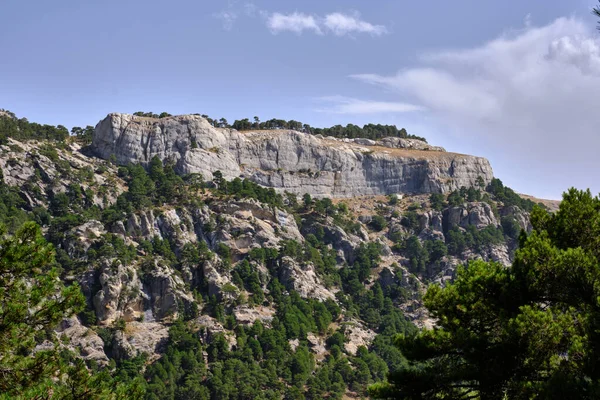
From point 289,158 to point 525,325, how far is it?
471 feet

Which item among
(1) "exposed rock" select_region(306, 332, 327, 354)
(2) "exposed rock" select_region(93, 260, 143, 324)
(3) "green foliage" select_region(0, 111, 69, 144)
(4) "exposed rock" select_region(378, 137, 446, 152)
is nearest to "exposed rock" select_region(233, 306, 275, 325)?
(1) "exposed rock" select_region(306, 332, 327, 354)

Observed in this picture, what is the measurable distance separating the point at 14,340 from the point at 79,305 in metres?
2.00

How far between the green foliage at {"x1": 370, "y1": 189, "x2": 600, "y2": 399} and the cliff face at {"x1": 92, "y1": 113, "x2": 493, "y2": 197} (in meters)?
122

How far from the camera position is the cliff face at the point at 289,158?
142 m

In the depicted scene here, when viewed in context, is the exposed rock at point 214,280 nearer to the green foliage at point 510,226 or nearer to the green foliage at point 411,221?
the green foliage at point 411,221

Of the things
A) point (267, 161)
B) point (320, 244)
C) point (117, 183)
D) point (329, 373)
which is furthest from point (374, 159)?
point (329, 373)

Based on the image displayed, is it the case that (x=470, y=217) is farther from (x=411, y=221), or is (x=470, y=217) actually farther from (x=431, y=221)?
(x=411, y=221)

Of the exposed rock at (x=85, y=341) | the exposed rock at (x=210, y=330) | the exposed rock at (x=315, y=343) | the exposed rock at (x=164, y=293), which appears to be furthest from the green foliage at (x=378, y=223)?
the exposed rock at (x=85, y=341)

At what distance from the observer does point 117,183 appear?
127m

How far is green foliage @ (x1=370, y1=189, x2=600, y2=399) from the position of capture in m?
19.0

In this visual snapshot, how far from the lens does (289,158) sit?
16200cm

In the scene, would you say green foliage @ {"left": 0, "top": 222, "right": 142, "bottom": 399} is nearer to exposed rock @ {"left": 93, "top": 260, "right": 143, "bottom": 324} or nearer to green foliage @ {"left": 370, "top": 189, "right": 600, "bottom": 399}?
green foliage @ {"left": 370, "top": 189, "right": 600, "bottom": 399}

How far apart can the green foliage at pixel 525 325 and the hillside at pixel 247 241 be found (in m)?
40.7

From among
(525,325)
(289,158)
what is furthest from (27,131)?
(525,325)
